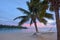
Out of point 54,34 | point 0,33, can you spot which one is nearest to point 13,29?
point 0,33

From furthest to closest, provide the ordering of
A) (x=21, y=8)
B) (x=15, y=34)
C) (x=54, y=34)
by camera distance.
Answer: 1. (x=21, y=8)
2. (x=15, y=34)
3. (x=54, y=34)

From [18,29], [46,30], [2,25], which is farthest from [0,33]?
[46,30]

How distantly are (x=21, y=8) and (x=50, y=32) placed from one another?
5.51 m

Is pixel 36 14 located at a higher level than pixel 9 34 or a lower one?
higher

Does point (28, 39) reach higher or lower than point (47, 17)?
lower

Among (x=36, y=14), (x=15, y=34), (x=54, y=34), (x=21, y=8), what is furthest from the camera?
(x=21, y=8)

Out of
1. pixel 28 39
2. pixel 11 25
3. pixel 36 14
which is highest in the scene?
pixel 36 14

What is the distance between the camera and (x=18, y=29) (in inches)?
718

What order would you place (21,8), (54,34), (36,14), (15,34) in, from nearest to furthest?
(54,34) < (15,34) < (36,14) < (21,8)

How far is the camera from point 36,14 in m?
18.8

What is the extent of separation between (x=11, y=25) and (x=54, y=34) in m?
4.68

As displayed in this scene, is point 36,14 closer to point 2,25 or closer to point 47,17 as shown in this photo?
point 47,17

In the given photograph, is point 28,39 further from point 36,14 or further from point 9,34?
point 36,14

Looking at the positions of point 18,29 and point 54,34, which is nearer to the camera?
point 54,34
